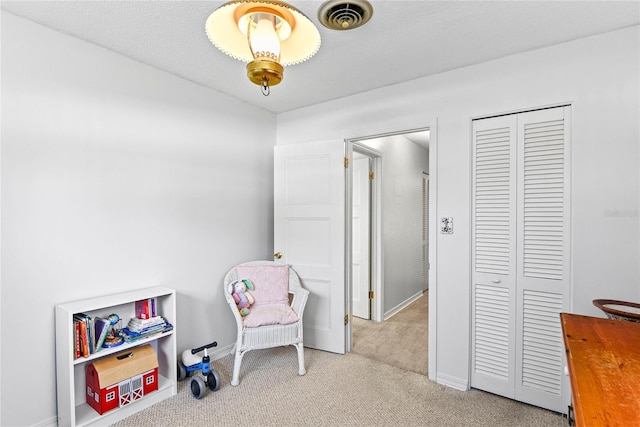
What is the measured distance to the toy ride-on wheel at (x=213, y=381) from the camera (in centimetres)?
239

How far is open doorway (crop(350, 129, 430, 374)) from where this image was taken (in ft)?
11.8

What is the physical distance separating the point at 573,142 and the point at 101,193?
302 cm

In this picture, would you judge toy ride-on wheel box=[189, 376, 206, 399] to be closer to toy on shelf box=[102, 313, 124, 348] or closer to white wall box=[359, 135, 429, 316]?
toy on shelf box=[102, 313, 124, 348]

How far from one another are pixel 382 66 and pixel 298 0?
95 centimetres

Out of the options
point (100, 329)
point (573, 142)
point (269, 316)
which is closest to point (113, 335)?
point (100, 329)

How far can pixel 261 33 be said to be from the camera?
1162 millimetres

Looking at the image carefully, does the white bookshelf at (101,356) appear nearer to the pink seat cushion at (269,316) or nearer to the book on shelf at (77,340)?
the book on shelf at (77,340)

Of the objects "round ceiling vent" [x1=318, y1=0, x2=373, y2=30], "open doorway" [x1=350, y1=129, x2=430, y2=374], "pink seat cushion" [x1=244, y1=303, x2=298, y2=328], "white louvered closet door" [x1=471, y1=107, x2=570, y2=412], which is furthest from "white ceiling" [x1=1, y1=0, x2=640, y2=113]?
"pink seat cushion" [x1=244, y1=303, x2=298, y2=328]

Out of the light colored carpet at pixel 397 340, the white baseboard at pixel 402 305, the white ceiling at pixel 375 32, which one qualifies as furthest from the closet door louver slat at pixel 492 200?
the white baseboard at pixel 402 305

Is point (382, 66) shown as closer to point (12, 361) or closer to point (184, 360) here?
point (184, 360)

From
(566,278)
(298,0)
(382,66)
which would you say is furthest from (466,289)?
(298,0)

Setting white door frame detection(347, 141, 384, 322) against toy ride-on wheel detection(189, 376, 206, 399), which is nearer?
toy ride-on wheel detection(189, 376, 206, 399)

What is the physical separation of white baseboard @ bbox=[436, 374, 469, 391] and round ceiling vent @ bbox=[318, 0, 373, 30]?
245 cm

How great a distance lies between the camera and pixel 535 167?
222 centimetres
